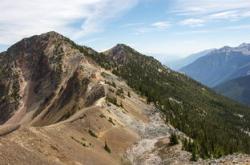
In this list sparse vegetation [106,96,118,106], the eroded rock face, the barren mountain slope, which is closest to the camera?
the barren mountain slope

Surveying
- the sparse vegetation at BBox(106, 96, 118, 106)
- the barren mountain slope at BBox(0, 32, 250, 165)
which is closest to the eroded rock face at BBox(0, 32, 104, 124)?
the barren mountain slope at BBox(0, 32, 250, 165)

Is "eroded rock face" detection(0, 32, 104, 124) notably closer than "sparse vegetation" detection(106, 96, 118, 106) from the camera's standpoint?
No

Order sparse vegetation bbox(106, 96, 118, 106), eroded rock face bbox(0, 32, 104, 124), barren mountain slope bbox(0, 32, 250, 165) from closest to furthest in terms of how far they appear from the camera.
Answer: barren mountain slope bbox(0, 32, 250, 165) → sparse vegetation bbox(106, 96, 118, 106) → eroded rock face bbox(0, 32, 104, 124)

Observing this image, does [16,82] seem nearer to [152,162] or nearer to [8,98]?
[8,98]

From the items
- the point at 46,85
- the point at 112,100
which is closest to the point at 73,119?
the point at 112,100

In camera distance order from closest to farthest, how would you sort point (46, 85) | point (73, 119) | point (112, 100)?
point (73, 119)
point (112, 100)
point (46, 85)

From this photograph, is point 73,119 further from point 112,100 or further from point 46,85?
point 46,85

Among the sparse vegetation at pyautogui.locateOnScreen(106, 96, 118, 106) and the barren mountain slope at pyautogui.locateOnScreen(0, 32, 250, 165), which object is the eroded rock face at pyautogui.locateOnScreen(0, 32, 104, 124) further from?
the sparse vegetation at pyautogui.locateOnScreen(106, 96, 118, 106)

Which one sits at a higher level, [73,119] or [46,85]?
[46,85]

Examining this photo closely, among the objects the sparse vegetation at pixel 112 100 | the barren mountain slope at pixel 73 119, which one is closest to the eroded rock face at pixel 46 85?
the barren mountain slope at pixel 73 119

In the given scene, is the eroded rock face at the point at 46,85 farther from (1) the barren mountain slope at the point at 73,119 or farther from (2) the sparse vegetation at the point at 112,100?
(2) the sparse vegetation at the point at 112,100
